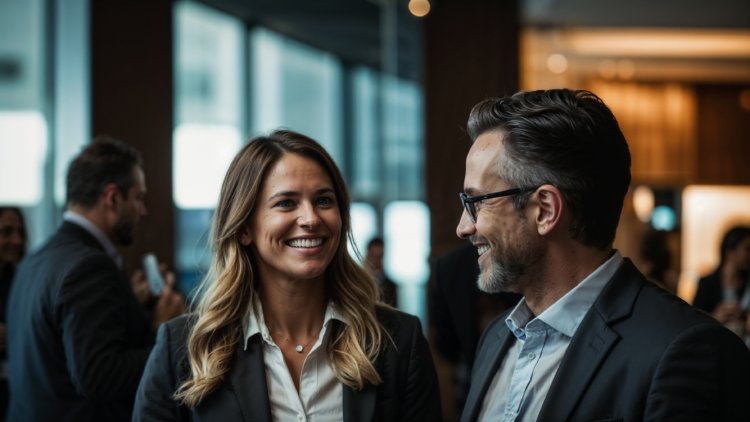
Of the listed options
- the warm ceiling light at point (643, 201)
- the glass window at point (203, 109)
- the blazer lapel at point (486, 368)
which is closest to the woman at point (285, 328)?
the blazer lapel at point (486, 368)

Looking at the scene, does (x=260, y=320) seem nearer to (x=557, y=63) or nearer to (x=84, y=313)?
(x=84, y=313)

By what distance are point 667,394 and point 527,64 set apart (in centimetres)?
733

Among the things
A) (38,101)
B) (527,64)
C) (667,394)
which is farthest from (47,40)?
(527,64)

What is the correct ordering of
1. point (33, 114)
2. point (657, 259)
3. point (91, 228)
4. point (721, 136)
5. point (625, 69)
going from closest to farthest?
point (91, 228) < point (33, 114) < point (657, 259) < point (625, 69) < point (721, 136)

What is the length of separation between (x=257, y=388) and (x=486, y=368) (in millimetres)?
558

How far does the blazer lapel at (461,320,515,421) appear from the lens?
1944 millimetres

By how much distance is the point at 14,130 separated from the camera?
5109mm

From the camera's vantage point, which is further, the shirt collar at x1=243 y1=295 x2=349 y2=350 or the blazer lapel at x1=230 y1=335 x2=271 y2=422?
the shirt collar at x1=243 y1=295 x2=349 y2=350

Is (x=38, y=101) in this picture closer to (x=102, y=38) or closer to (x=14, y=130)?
(x=14, y=130)

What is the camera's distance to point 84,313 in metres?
2.80

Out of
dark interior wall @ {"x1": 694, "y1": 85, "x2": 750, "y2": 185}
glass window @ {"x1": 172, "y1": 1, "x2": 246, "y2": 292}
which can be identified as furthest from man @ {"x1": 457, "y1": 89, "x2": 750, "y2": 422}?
dark interior wall @ {"x1": 694, "y1": 85, "x2": 750, "y2": 185}

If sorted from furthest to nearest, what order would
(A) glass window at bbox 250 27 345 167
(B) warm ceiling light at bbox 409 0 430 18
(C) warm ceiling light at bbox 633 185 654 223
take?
(C) warm ceiling light at bbox 633 185 654 223 → (A) glass window at bbox 250 27 345 167 → (B) warm ceiling light at bbox 409 0 430 18

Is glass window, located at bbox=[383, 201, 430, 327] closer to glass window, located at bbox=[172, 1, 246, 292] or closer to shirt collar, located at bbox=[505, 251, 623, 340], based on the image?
glass window, located at bbox=[172, 1, 246, 292]

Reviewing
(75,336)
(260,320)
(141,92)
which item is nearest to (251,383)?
(260,320)
